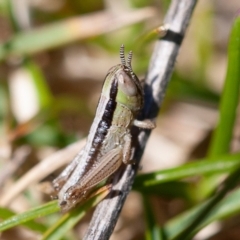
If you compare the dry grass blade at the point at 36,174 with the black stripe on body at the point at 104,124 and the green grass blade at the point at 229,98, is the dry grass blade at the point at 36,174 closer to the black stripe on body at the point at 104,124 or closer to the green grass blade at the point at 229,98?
the black stripe on body at the point at 104,124

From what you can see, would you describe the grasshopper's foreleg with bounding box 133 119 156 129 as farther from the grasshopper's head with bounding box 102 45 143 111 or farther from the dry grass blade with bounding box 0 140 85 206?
the dry grass blade with bounding box 0 140 85 206

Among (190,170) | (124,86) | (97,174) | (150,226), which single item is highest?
(124,86)

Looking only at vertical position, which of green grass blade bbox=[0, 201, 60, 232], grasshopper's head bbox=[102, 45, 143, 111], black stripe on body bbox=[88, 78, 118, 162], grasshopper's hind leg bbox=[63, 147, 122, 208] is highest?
grasshopper's head bbox=[102, 45, 143, 111]

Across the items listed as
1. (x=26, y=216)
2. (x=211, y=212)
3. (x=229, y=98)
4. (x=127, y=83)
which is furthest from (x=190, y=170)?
(x=26, y=216)

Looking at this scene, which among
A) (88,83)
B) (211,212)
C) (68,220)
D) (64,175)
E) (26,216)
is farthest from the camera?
(88,83)

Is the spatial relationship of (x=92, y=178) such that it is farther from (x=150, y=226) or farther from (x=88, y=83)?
(x=88, y=83)

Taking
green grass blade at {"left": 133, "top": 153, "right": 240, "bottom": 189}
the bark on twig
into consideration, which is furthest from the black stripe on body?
green grass blade at {"left": 133, "top": 153, "right": 240, "bottom": 189}

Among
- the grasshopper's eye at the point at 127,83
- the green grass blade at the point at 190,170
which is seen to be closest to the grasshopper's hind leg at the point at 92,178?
the green grass blade at the point at 190,170
